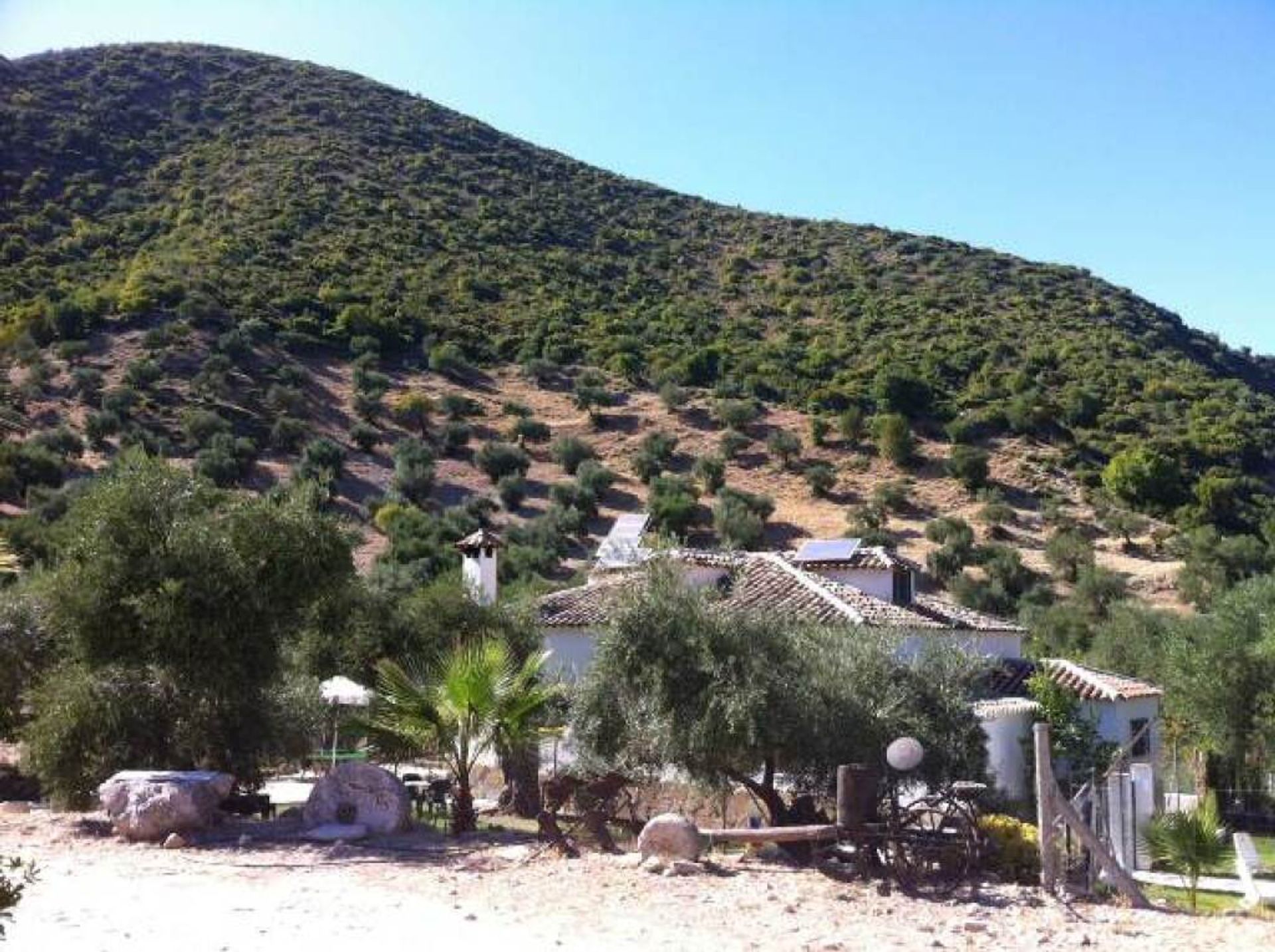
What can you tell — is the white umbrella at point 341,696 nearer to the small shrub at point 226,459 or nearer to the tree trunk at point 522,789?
the tree trunk at point 522,789

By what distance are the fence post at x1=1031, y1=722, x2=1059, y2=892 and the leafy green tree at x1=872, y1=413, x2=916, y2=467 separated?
48.2 metres

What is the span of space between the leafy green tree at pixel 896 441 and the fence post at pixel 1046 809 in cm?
4815

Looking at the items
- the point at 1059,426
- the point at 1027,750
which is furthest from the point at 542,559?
the point at 1059,426

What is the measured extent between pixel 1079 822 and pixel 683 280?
72096 millimetres

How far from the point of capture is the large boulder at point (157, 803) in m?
15.9

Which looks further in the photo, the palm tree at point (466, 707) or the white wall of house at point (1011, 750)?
the white wall of house at point (1011, 750)

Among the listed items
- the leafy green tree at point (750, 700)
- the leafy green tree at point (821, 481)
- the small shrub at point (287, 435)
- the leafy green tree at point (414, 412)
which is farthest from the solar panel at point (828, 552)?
the leafy green tree at point (414, 412)

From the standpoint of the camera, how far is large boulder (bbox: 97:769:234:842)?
1588cm

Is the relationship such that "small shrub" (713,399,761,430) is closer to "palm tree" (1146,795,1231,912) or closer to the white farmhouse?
the white farmhouse

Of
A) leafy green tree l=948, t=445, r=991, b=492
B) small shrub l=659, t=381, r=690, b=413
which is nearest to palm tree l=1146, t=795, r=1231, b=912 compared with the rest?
leafy green tree l=948, t=445, r=991, b=492

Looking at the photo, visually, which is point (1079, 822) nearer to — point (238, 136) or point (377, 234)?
point (377, 234)

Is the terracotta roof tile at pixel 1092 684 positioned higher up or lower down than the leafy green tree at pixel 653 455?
lower down

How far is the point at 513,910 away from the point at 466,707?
4.83m

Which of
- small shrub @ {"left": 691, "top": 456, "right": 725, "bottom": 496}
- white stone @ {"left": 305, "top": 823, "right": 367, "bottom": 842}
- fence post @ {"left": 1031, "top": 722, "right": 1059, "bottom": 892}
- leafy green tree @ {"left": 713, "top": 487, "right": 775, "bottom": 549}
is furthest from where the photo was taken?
small shrub @ {"left": 691, "top": 456, "right": 725, "bottom": 496}
